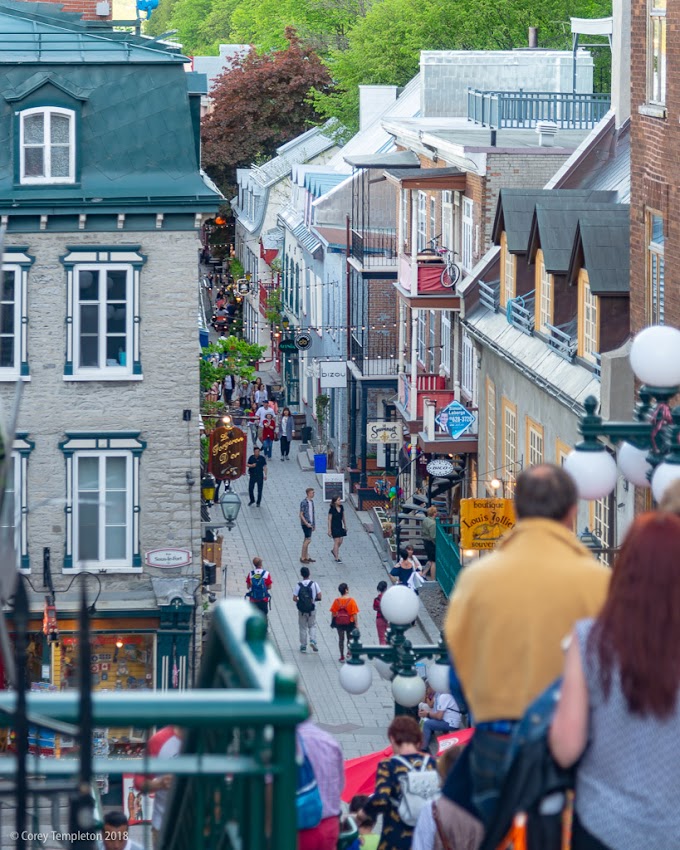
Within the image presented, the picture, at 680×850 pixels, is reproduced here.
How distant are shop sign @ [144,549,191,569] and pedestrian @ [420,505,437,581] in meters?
8.86

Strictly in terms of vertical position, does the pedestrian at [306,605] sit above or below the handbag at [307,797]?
below

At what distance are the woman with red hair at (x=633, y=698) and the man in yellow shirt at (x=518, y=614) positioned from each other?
0.63 meters

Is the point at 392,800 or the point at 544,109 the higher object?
the point at 544,109

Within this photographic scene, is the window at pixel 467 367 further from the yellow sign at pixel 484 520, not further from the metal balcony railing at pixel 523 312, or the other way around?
the yellow sign at pixel 484 520

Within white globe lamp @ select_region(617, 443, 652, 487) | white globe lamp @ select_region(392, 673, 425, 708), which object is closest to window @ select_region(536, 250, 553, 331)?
white globe lamp @ select_region(392, 673, 425, 708)

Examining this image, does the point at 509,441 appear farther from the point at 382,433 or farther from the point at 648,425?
the point at 648,425

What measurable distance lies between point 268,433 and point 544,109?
47.7 ft

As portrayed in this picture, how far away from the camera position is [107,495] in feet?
82.6

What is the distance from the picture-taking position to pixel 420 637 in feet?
96.9

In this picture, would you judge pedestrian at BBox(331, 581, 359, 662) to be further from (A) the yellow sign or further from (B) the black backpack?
(A) the yellow sign

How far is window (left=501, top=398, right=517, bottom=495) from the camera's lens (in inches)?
1106

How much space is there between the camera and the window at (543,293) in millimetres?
25094

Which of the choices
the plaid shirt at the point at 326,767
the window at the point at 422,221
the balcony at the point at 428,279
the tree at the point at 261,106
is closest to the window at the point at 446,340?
the balcony at the point at 428,279

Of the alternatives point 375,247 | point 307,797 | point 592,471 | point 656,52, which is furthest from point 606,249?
point 375,247
